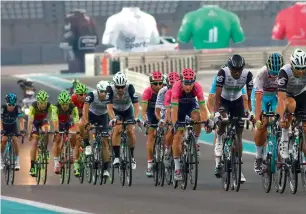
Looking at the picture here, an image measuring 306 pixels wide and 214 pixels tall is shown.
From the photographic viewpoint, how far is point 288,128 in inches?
659

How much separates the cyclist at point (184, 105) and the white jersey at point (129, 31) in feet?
134

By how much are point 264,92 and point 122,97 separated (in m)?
3.17

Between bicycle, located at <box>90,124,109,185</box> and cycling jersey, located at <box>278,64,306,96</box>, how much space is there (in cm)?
514

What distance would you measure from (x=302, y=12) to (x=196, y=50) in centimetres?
503

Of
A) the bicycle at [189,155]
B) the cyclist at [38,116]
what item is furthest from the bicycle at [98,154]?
the bicycle at [189,155]

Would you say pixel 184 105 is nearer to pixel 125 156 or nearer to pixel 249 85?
pixel 249 85

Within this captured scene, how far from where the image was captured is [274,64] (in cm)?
1756

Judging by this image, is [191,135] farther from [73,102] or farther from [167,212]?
[73,102]

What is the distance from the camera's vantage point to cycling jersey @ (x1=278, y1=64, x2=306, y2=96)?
16.5m

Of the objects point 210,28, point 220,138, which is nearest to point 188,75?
point 220,138

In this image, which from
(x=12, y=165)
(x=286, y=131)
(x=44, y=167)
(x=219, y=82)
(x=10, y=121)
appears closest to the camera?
(x=286, y=131)

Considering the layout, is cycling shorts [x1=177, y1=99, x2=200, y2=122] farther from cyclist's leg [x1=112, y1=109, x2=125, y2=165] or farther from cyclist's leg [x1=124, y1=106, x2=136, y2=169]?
cyclist's leg [x1=112, y1=109, x2=125, y2=165]

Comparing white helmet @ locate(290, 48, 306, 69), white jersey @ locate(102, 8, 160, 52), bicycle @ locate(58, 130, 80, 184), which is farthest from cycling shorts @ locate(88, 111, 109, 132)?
white jersey @ locate(102, 8, 160, 52)

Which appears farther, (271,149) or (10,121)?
(10,121)
